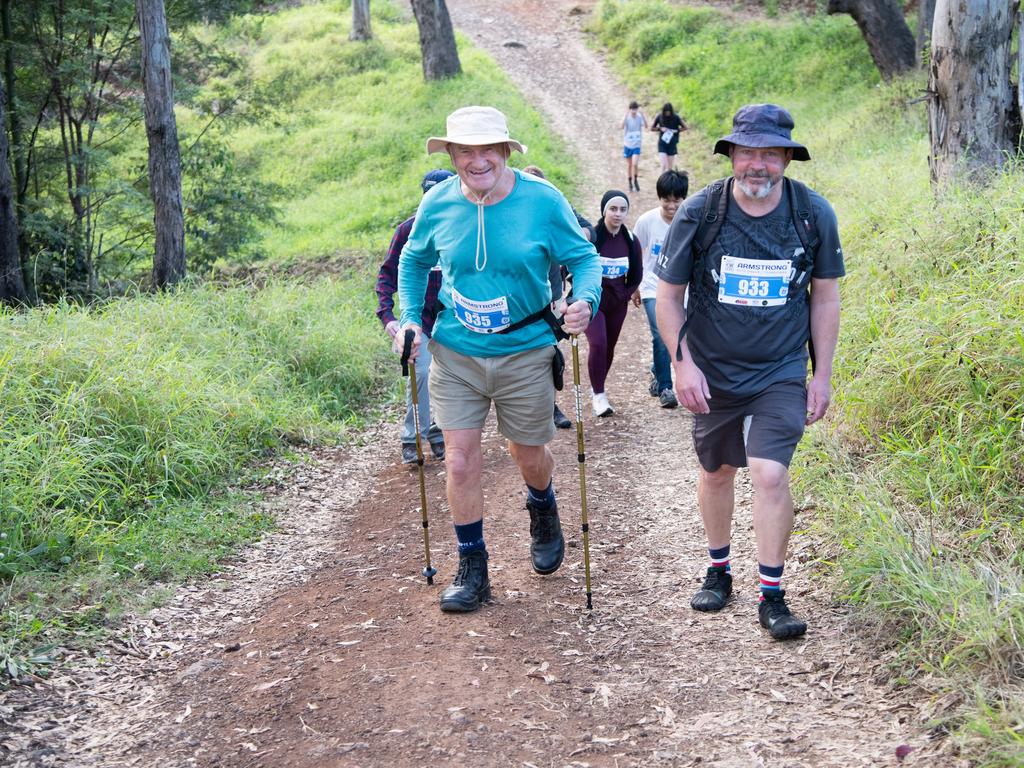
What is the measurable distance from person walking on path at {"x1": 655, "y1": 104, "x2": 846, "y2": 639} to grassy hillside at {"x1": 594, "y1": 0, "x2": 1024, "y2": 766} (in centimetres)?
64

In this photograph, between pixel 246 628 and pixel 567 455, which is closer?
pixel 246 628

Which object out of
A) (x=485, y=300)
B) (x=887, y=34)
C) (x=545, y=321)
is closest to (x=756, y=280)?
(x=545, y=321)

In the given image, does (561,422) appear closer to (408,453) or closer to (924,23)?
(408,453)

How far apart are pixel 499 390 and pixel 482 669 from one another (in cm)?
132

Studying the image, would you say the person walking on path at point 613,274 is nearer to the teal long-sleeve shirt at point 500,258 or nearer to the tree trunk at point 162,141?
the teal long-sleeve shirt at point 500,258

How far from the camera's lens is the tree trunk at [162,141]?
11633mm

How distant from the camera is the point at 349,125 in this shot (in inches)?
957

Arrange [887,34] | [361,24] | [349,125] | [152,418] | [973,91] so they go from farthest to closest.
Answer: [361,24] < [349,125] < [887,34] < [973,91] < [152,418]

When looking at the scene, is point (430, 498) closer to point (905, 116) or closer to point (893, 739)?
point (893, 739)

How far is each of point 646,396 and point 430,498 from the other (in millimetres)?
2948

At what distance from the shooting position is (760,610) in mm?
4668

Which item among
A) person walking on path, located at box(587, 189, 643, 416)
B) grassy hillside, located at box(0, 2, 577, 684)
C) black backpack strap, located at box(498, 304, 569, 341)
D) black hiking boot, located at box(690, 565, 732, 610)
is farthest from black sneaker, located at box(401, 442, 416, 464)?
black hiking boot, located at box(690, 565, 732, 610)

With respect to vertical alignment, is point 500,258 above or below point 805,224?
below

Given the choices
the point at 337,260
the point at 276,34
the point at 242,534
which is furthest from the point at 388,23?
the point at 242,534
